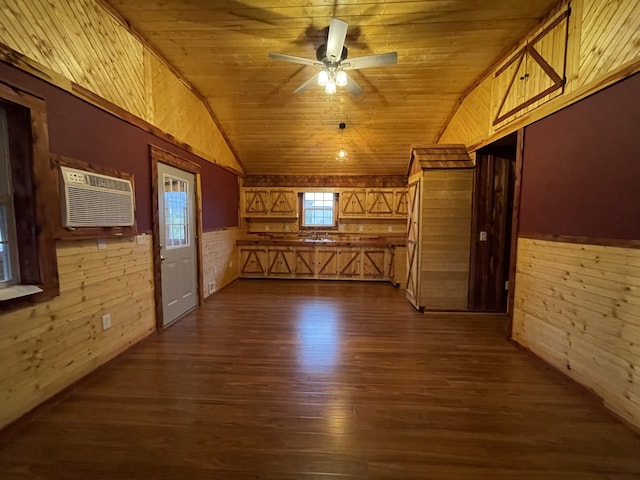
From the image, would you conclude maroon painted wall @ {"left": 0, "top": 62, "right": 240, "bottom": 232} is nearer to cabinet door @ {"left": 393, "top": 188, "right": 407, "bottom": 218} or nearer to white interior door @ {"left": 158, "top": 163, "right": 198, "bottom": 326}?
white interior door @ {"left": 158, "top": 163, "right": 198, "bottom": 326}

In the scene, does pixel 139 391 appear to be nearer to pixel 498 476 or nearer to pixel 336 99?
pixel 498 476

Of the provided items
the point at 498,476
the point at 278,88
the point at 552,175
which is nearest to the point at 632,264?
the point at 552,175

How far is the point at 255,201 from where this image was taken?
275 inches

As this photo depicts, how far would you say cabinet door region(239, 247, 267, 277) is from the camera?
654cm

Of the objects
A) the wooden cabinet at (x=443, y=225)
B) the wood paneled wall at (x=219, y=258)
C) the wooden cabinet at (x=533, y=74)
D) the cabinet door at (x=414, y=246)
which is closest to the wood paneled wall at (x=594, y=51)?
the wooden cabinet at (x=533, y=74)

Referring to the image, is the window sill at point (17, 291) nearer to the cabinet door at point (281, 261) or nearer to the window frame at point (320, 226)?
the cabinet door at point (281, 261)

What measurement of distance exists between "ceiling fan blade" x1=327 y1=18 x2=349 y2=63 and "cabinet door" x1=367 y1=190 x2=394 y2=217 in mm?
4159

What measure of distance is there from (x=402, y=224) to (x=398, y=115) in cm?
287

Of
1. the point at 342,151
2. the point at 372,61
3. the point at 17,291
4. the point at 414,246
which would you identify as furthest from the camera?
the point at 342,151

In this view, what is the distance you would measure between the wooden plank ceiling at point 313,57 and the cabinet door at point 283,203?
1091 millimetres

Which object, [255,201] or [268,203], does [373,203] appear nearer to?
[268,203]

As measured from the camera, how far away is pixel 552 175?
8.64 feet

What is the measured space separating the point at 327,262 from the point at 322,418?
180 inches

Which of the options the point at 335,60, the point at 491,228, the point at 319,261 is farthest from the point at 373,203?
the point at 335,60
